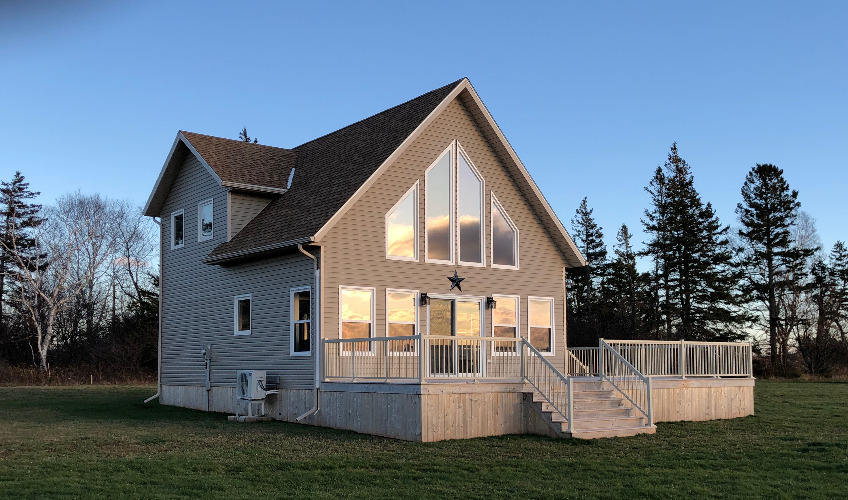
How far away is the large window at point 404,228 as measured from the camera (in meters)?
20.0

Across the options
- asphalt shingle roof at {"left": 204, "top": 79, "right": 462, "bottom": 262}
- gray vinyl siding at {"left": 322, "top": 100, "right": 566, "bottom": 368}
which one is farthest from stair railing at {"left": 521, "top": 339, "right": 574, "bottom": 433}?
asphalt shingle roof at {"left": 204, "top": 79, "right": 462, "bottom": 262}

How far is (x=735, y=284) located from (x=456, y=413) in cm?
4078

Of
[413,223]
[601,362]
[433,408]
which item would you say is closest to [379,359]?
[433,408]

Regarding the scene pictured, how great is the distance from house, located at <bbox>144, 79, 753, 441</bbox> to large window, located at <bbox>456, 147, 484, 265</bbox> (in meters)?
0.04

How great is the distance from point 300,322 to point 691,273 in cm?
3766

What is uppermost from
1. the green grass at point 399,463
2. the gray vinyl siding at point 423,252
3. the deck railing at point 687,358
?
the gray vinyl siding at point 423,252

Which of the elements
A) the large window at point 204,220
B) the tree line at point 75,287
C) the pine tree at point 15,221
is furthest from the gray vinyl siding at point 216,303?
the pine tree at point 15,221

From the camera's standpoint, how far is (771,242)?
172ft

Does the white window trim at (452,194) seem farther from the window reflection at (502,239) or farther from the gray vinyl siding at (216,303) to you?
the gray vinyl siding at (216,303)

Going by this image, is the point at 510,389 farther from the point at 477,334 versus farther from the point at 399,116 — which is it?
the point at 399,116

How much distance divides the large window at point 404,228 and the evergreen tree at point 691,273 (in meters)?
34.8

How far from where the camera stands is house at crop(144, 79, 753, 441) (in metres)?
17.1

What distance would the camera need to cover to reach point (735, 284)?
2058 inches

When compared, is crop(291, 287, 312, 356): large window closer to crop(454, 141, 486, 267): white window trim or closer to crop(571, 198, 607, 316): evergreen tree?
crop(454, 141, 486, 267): white window trim
